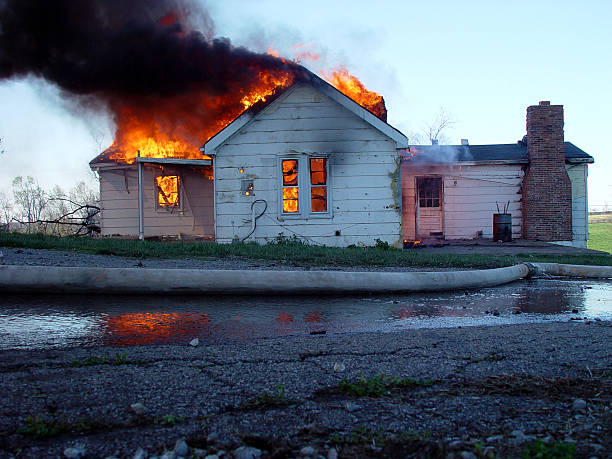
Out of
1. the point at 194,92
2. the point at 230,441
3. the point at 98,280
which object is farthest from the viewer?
the point at 194,92

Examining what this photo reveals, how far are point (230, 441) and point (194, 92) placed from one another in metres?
15.3

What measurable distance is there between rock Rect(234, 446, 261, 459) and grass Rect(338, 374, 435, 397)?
2.74 ft

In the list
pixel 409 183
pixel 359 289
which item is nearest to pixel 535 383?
pixel 359 289

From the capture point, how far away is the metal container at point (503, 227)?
17.2 m

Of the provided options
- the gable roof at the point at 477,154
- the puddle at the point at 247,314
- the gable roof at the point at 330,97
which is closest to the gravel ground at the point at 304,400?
the puddle at the point at 247,314

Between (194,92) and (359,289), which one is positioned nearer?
(359,289)

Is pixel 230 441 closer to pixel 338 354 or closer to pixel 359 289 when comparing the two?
pixel 338 354

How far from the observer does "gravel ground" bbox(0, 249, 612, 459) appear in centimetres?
Result: 206

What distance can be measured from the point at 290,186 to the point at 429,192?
292 inches

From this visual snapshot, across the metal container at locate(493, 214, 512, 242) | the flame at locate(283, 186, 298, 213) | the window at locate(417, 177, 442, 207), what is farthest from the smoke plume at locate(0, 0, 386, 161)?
the metal container at locate(493, 214, 512, 242)

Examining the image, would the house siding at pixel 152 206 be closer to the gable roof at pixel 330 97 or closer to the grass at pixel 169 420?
the gable roof at pixel 330 97

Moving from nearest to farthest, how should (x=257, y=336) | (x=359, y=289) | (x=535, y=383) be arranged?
(x=535, y=383)
(x=257, y=336)
(x=359, y=289)

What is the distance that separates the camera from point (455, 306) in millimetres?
6094

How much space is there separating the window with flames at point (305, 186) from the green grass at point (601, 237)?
13437mm
